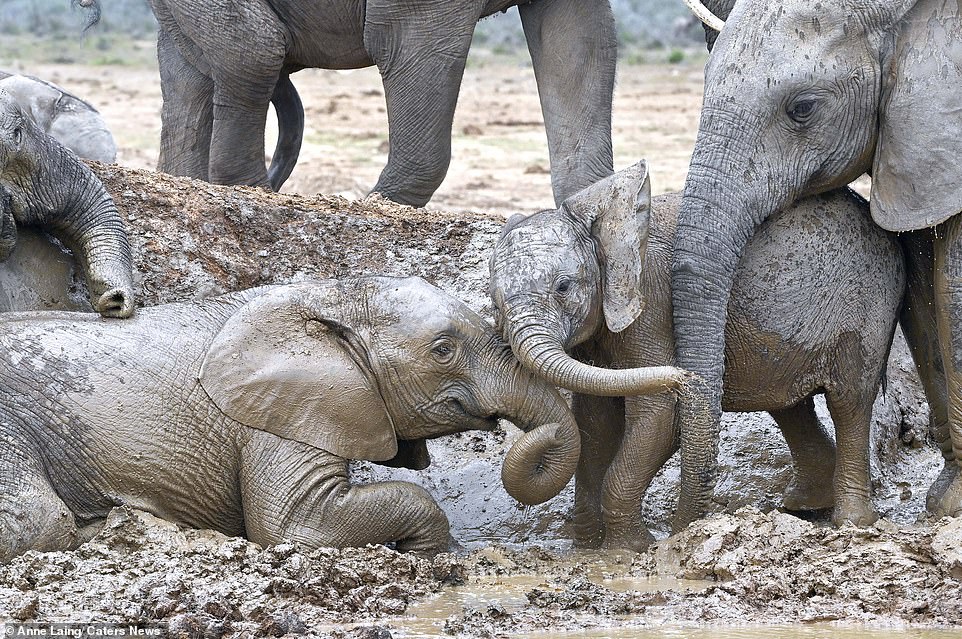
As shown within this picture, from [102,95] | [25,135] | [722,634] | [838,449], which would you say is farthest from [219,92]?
[102,95]

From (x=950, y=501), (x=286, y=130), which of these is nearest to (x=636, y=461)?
(x=950, y=501)

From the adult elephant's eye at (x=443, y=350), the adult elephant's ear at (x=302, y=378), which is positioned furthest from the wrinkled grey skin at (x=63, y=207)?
the adult elephant's eye at (x=443, y=350)

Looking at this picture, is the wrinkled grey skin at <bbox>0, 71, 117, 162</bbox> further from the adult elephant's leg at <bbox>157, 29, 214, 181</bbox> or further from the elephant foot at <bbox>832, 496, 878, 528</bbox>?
the elephant foot at <bbox>832, 496, 878, 528</bbox>

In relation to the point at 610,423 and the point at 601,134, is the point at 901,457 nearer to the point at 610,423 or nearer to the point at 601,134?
the point at 610,423

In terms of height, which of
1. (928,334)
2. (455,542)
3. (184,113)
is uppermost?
(184,113)

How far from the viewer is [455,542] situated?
5148 millimetres

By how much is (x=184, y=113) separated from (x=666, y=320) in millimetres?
3417

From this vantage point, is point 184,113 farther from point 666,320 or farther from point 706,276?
point 706,276

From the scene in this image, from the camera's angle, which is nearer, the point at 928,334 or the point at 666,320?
the point at 666,320

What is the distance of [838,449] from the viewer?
17.5ft

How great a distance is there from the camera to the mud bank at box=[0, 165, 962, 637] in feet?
14.0

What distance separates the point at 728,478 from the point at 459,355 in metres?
1.28

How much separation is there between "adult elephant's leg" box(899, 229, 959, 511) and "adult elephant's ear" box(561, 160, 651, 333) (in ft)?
2.93

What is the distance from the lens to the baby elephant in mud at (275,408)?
187 inches
